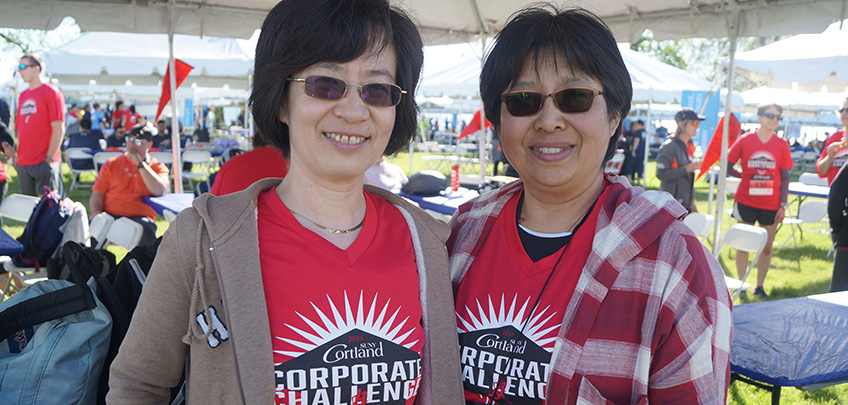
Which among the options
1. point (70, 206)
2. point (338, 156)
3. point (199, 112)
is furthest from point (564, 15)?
point (199, 112)

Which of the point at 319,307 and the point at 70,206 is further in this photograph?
the point at 70,206

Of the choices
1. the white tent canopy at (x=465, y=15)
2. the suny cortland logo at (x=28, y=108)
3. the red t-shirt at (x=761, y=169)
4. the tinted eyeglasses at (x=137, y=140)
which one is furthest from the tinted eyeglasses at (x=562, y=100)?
the suny cortland logo at (x=28, y=108)

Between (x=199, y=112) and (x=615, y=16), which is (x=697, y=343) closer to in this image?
(x=615, y=16)

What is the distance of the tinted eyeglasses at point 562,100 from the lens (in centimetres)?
155

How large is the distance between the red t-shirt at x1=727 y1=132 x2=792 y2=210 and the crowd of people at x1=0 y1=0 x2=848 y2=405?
5330 mm

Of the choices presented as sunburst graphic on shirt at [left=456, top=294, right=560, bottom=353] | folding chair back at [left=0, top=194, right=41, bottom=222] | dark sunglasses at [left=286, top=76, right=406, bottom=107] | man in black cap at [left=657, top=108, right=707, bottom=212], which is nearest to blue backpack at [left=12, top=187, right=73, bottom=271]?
folding chair back at [left=0, top=194, right=41, bottom=222]

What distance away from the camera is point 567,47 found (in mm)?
1560

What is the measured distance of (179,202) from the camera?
5.24 meters

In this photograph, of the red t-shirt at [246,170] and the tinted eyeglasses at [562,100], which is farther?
the red t-shirt at [246,170]

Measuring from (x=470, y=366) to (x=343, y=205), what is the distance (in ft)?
1.73

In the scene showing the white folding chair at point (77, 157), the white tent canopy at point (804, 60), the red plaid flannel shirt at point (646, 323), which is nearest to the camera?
the red plaid flannel shirt at point (646, 323)

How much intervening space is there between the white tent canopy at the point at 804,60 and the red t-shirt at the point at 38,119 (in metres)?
8.14

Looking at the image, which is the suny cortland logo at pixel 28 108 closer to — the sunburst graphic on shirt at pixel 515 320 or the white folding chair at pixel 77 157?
the white folding chair at pixel 77 157

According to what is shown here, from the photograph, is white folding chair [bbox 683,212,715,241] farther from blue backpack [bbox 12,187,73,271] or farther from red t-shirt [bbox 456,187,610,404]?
blue backpack [bbox 12,187,73,271]
